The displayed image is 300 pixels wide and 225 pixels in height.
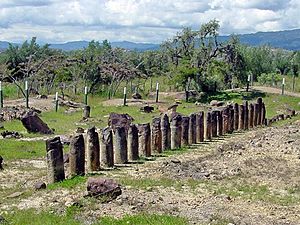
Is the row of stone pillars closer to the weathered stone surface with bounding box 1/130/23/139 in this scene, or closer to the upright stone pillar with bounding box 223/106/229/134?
the upright stone pillar with bounding box 223/106/229/134

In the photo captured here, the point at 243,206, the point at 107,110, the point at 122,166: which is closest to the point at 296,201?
the point at 243,206

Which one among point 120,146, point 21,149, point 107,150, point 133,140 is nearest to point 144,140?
point 133,140

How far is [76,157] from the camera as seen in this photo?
48.7 feet

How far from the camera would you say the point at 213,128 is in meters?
23.6

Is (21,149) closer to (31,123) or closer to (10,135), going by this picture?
(10,135)

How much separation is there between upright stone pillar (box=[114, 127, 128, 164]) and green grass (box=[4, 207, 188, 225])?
210 inches

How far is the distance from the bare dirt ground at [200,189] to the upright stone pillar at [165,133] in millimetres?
942

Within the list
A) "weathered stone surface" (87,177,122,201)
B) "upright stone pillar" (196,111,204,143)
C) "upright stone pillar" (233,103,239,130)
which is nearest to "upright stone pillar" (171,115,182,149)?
"upright stone pillar" (196,111,204,143)

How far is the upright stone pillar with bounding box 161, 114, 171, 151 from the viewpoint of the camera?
19.6 metres

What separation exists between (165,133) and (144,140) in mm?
1617

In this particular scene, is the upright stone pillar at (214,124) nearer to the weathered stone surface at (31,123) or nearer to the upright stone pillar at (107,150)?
the weathered stone surface at (31,123)

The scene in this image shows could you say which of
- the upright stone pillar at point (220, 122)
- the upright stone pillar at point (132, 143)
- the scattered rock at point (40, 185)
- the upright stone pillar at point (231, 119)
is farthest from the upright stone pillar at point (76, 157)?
the upright stone pillar at point (231, 119)

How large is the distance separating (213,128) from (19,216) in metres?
13.2

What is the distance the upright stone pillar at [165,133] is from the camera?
64.3 ft
